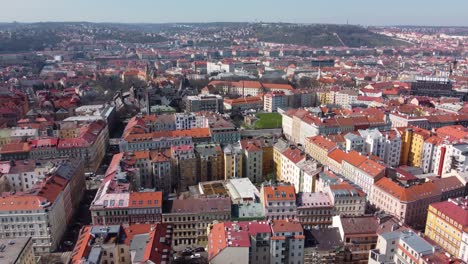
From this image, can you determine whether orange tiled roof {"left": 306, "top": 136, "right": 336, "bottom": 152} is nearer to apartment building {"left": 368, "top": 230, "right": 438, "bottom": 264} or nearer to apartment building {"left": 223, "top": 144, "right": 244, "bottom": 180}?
apartment building {"left": 223, "top": 144, "right": 244, "bottom": 180}

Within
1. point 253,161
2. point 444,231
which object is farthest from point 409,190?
point 253,161

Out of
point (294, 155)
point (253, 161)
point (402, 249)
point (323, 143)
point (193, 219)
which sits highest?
point (294, 155)

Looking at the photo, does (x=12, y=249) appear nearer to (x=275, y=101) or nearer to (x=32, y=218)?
(x=32, y=218)

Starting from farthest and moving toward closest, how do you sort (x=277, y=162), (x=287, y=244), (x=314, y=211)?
1. (x=277, y=162)
2. (x=314, y=211)
3. (x=287, y=244)

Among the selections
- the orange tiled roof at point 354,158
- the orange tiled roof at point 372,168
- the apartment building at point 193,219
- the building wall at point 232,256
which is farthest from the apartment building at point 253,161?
the building wall at point 232,256

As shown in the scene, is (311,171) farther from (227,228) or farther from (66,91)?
(66,91)

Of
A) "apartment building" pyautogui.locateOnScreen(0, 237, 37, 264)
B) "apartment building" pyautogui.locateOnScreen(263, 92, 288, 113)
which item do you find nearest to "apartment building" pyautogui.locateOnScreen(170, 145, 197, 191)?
"apartment building" pyautogui.locateOnScreen(0, 237, 37, 264)

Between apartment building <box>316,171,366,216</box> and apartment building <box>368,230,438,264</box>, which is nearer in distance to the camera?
apartment building <box>368,230,438,264</box>

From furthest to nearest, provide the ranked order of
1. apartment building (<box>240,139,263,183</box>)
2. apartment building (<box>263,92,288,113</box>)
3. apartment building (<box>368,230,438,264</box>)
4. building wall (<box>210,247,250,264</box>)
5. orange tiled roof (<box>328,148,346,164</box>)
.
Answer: apartment building (<box>263,92,288,113</box>) < apartment building (<box>240,139,263,183</box>) < orange tiled roof (<box>328,148,346,164</box>) < building wall (<box>210,247,250,264</box>) < apartment building (<box>368,230,438,264</box>)

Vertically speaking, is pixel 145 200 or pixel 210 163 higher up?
pixel 145 200
